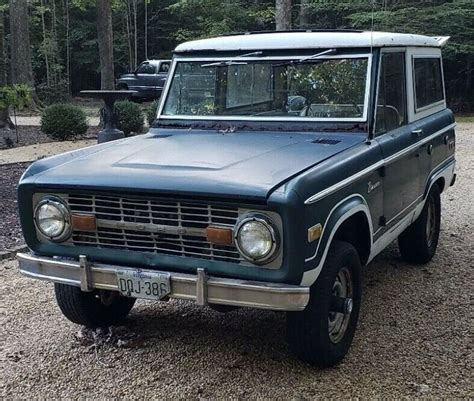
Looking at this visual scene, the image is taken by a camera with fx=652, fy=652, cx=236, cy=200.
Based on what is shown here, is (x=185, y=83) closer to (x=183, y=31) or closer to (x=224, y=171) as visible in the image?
(x=224, y=171)

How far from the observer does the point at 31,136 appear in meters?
16.0

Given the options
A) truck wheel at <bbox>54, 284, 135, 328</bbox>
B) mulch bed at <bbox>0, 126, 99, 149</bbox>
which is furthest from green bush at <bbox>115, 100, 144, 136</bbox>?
truck wheel at <bbox>54, 284, 135, 328</bbox>

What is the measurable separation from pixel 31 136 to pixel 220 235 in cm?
1364

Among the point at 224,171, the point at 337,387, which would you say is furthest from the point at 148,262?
the point at 337,387

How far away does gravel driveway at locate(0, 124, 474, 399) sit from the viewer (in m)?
3.71

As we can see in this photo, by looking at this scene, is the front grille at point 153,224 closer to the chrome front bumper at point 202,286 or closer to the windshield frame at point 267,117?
the chrome front bumper at point 202,286

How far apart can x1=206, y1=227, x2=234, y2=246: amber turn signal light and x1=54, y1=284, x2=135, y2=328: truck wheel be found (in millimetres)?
1076

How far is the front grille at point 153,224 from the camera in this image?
137 inches

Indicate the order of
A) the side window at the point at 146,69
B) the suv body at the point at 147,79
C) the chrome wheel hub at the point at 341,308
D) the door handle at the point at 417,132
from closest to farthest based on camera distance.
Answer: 1. the chrome wheel hub at the point at 341,308
2. the door handle at the point at 417,132
3. the suv body at the point at 147,79
4. the side window at the point at 146,69

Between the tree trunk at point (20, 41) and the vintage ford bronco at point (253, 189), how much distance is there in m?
17.5

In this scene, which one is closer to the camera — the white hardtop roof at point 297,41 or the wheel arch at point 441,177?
the white hardtop roof at point 297,41

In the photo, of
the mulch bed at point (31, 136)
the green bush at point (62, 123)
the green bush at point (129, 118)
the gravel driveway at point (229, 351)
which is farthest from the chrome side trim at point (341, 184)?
the green bush at point (62, 123)

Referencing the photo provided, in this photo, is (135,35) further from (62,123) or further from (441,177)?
(441,177)

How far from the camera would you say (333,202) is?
366 cm
